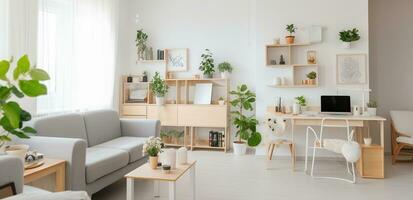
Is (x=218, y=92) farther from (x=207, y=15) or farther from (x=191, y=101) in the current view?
(x=207, y=15)

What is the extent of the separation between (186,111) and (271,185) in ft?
7.52

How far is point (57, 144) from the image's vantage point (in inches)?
101

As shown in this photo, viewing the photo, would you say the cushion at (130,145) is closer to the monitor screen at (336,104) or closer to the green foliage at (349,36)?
the monitor screen at (336,104)

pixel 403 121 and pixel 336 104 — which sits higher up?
pixel 336 104

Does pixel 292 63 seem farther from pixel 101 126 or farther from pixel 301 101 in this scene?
pixel 101 126

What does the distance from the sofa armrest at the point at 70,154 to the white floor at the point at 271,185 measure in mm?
623

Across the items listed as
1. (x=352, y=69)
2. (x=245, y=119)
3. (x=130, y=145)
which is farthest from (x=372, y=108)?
(x=130, y=145)


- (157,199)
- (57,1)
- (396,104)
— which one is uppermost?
(57,1)

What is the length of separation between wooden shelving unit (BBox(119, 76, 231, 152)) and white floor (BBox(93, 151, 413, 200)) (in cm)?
93

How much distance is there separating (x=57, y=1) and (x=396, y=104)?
5.61 metres

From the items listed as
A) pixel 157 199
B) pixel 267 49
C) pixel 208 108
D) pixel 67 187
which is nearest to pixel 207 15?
pixel 267 49

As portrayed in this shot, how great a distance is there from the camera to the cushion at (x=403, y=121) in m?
4.47

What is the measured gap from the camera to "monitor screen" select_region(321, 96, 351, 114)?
4254 millimetres

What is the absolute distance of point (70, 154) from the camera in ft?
8.10
